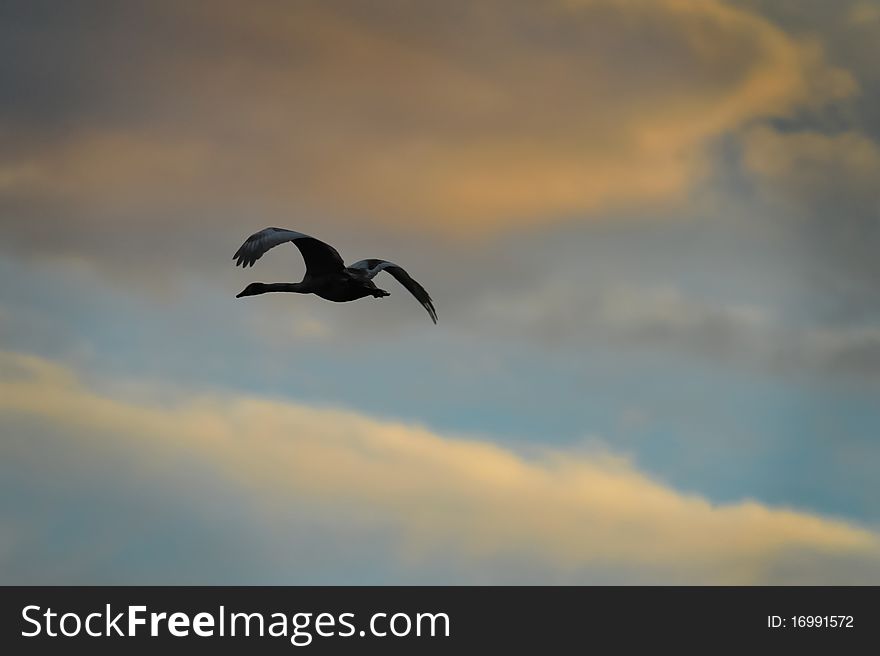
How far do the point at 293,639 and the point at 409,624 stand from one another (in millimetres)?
6227

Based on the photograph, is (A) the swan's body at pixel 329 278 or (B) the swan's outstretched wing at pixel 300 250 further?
(A) the swan's body at pixel 329 278

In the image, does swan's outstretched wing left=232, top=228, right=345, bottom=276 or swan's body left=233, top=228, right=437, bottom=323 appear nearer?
swan's outstretched wing left=232, top=228, right=345, bottom=276

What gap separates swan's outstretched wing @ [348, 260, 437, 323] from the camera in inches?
2522

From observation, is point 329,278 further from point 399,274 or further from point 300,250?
point 399,274

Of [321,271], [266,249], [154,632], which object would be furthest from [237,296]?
[154,632]

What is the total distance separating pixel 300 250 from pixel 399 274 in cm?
669

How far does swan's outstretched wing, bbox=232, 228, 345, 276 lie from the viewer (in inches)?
2186

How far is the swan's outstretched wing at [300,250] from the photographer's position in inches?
2186

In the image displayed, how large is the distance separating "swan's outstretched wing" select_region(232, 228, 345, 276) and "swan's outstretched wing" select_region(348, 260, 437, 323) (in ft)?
5.80

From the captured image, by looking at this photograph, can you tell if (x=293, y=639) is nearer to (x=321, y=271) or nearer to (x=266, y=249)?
(x=321, y=271)

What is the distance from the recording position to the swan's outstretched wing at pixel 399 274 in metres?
64.1

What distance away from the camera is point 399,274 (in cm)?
6731

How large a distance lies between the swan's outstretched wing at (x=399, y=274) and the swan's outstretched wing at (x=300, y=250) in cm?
177

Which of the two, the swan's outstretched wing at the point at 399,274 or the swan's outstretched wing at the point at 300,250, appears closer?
the swan's outstretched wing at the point at 300,250
